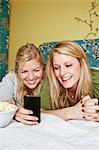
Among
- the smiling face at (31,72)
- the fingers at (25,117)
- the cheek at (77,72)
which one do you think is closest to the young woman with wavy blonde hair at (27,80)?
the smiling face at (31,72)

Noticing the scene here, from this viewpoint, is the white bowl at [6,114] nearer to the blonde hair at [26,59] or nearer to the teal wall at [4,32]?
the blonde hair at [26,59]

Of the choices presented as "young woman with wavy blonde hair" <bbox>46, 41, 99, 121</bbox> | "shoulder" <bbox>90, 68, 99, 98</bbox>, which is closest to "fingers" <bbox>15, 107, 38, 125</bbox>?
"young woman with wavy blonde hair" <bbox>46, 41, 99, 121</bbox>

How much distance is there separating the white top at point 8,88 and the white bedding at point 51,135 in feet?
1.32

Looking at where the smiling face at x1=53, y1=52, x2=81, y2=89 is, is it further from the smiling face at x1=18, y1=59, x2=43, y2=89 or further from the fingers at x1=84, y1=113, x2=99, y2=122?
the fingers at x1=84, y1=113, x2=99, y2=122

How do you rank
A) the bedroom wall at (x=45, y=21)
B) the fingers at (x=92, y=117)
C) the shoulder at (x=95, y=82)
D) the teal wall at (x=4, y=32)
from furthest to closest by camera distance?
the teal wall at (x=4, y=32)
the bedroom wall at (x=45, y=21)
the shoulder at (x=95, y=82)
the fingers at (x=92, y=117)

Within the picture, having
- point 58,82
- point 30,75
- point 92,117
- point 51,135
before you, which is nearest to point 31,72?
point 30,75

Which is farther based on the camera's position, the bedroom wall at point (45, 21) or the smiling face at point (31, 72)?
the bedroom wall at point (45, 21)

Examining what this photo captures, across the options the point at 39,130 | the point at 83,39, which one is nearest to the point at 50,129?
the point at 39,130

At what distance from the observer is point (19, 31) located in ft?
5.83

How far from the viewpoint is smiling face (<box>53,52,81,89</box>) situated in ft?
4.64

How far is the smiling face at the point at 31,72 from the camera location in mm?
1496

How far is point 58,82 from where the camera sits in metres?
1.45

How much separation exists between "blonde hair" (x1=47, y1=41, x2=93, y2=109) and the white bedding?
0.91ft

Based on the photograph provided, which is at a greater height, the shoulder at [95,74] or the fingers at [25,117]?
the shoulder at [95,74]
